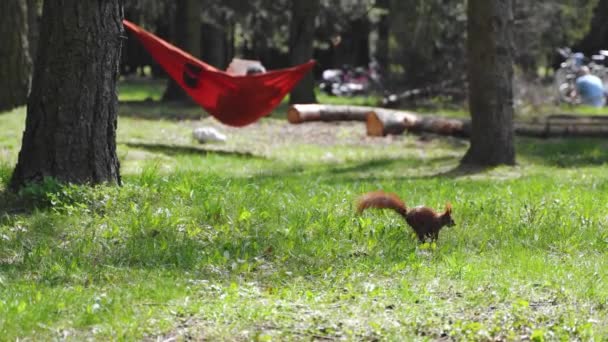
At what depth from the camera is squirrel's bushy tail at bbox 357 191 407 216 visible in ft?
23.9

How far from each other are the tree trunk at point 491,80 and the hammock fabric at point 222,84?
2.64 meters

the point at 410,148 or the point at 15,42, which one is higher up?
the point at 15,42

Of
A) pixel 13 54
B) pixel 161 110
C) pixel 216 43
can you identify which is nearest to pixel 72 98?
pixel 13 54

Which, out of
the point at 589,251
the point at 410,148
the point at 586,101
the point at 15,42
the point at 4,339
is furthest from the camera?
the point at 586,101

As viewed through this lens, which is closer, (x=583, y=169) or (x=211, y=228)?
(x=211, y=228)

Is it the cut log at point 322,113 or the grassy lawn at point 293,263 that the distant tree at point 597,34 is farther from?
the grassy lawn at point 293,263

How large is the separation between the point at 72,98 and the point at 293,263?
Answer: 2.54 m

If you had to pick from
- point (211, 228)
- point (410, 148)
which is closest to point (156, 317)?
point (211, 228)

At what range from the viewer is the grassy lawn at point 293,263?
5234mm

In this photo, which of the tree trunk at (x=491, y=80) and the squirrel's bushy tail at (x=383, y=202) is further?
the tree trunk at (x=491, y=80)

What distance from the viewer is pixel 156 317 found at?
5.24 metres

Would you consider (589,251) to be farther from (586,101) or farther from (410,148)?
(586,101)

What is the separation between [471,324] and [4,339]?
2292 millimetres

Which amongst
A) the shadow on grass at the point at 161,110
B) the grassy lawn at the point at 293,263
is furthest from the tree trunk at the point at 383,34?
the grassy lawn at the point at 293,263
